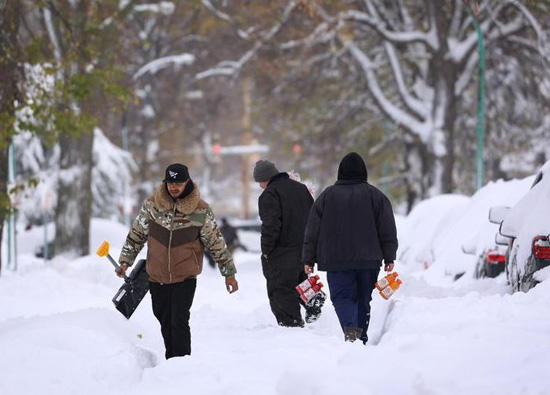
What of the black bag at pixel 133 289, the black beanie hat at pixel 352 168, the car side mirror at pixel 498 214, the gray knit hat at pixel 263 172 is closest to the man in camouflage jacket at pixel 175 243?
the black bag at pixel 133 289

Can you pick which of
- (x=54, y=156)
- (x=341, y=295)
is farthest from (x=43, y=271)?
(x=54, y=156)

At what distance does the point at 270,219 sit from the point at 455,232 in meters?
4.88

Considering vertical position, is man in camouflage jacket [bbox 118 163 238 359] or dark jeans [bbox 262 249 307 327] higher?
man in camouflage jacket [bbox 118 163 238 359]

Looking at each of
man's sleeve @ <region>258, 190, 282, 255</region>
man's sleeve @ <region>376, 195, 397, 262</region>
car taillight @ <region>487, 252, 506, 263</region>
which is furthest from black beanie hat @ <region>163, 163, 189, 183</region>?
car taillight @ <region>487, 252, 506, 263</region>

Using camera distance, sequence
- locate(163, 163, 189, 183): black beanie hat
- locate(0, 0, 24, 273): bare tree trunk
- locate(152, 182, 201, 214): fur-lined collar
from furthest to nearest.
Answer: locate(0, 0, 24, 273): bare tree trunk, locate(152, 182, 201, 214): fur-lined collar, locate(163, 163, 189, 183): black beanie hat

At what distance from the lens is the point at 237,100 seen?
69625 mm

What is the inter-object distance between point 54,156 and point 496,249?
20.4 meters

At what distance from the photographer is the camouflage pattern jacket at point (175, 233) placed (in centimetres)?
785

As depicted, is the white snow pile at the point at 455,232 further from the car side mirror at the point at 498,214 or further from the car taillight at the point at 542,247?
the car taillight at the point at 542,247

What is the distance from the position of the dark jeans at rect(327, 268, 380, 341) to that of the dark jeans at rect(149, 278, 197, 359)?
3.89 ft

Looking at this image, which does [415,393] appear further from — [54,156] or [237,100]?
[237,100]

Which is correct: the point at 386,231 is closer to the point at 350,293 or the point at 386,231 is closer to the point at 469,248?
the point at 350,293

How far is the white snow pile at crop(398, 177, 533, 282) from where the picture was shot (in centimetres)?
1262

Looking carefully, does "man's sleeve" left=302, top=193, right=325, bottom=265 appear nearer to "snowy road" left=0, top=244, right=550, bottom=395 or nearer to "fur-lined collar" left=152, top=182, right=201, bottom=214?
"snowy road" left=0, top=244, right=550, bottom=395
